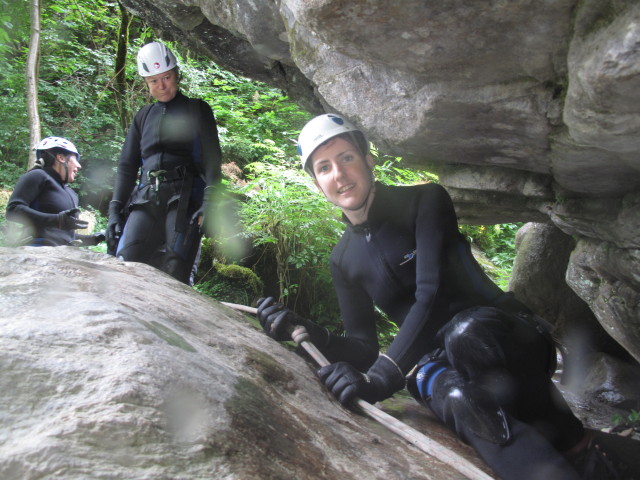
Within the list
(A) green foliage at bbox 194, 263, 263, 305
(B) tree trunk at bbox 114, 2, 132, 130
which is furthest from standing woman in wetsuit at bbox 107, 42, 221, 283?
(B) tree trunk at bbox 114, 2, 132, 130

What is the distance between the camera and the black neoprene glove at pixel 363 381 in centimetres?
258

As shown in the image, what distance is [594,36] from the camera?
6.47ft

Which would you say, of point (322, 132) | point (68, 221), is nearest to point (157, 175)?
point (68, 221)

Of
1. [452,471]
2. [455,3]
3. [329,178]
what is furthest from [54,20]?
[452,471]

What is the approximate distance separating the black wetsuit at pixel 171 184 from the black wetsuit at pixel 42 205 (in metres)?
1.36

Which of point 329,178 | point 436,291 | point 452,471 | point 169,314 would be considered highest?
point 329,178

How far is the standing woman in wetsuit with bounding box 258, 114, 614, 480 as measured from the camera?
232 centimetres

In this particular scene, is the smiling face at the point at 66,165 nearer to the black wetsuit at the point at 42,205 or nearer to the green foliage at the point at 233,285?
the black wetsuit at the point at 42,205

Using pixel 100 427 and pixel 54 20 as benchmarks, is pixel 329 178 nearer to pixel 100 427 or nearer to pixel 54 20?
pixel 100 427

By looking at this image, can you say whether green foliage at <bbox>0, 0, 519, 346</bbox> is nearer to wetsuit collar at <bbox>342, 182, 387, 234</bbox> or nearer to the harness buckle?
the harness buckle

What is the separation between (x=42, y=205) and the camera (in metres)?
5.86

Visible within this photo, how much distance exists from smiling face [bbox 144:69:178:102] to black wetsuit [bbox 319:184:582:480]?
246 cm

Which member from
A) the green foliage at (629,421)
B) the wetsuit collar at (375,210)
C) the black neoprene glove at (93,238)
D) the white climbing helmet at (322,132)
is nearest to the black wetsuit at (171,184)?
the black neoprene glove at (93,238)

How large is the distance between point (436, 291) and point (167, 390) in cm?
173
